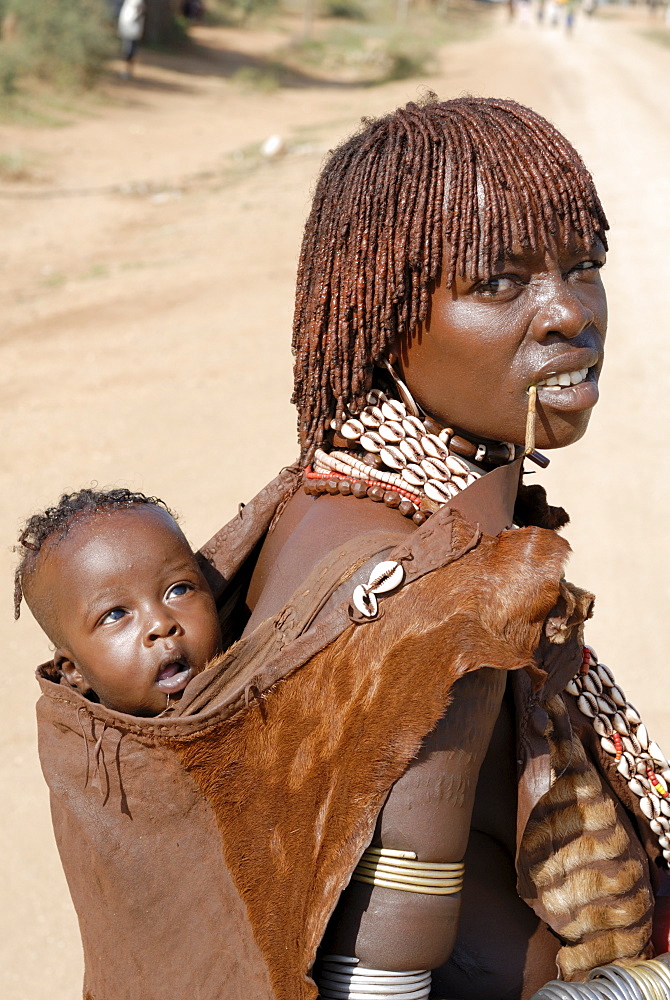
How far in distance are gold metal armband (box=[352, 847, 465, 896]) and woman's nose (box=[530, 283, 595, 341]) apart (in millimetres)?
731

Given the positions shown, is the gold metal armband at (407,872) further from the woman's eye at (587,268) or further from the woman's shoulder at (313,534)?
the woman's eye at (587,268)

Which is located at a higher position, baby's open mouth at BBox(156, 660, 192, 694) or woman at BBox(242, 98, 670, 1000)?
woman at BBox(242, 98, 670, 1000)

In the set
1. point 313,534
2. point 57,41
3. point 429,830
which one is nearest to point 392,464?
point 313,534

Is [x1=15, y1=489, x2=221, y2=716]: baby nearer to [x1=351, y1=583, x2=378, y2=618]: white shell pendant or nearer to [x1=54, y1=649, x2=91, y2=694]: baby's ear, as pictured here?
[x1=54, y1=649, x2=91, y2=694]: baby's ear

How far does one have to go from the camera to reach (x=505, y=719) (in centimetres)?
150

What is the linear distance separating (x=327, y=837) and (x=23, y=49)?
2051 cm

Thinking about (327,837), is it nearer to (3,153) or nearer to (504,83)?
(3,153)

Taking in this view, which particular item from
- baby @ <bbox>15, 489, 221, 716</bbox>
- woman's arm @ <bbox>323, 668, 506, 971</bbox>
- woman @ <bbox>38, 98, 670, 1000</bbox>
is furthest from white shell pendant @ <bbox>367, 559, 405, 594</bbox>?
baby @ <bbox>15, 489, 221, 716</bbox>

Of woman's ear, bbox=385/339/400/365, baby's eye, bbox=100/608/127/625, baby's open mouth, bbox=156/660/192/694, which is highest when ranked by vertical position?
woman's ear, bbox=385/339/400/365

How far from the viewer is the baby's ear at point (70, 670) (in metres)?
1.72

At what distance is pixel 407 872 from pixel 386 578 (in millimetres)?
342

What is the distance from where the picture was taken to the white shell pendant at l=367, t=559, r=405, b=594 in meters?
1.35

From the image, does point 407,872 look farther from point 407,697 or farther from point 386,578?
point 386,578

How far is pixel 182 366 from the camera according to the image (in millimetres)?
8438
